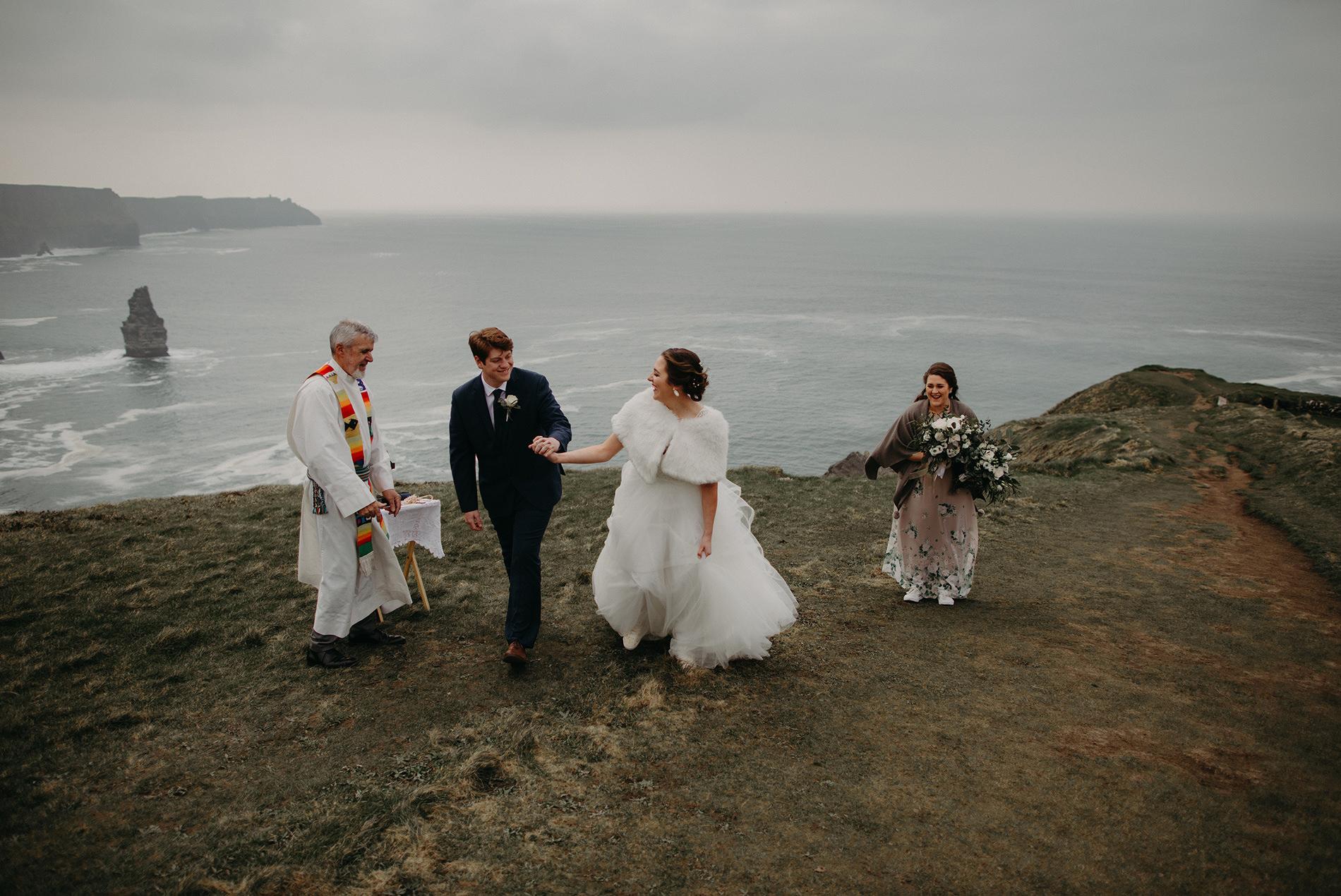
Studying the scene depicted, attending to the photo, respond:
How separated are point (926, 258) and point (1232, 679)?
19508 centimetres

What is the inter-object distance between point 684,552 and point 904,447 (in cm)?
295

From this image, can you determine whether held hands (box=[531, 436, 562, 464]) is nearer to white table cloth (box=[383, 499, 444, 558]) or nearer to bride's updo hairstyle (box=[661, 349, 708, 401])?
bride's updo hairstyle (box=[661, 349, 708, 401])

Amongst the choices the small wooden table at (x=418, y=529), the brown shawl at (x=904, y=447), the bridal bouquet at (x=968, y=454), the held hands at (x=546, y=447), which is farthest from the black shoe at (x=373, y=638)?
the bridal bouquet at (x=968, y=454)

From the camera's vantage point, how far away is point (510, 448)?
5.46 m

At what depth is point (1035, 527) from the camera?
33.2 ft

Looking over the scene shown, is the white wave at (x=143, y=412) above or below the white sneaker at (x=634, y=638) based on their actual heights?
below

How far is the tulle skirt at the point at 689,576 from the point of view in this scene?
536 cm

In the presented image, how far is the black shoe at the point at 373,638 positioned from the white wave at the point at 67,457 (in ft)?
166

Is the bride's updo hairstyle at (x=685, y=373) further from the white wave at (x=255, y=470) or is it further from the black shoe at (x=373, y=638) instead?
the white wave at (x=255, y=470)

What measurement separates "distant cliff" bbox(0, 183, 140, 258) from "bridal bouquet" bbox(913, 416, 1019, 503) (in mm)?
208747

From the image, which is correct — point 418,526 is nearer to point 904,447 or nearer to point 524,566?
point 524,566

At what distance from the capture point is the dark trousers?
215 inches

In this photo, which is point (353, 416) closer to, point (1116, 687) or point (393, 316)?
point (1116, 687)

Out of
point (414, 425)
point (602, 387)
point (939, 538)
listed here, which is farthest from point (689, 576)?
point (602, 387)
